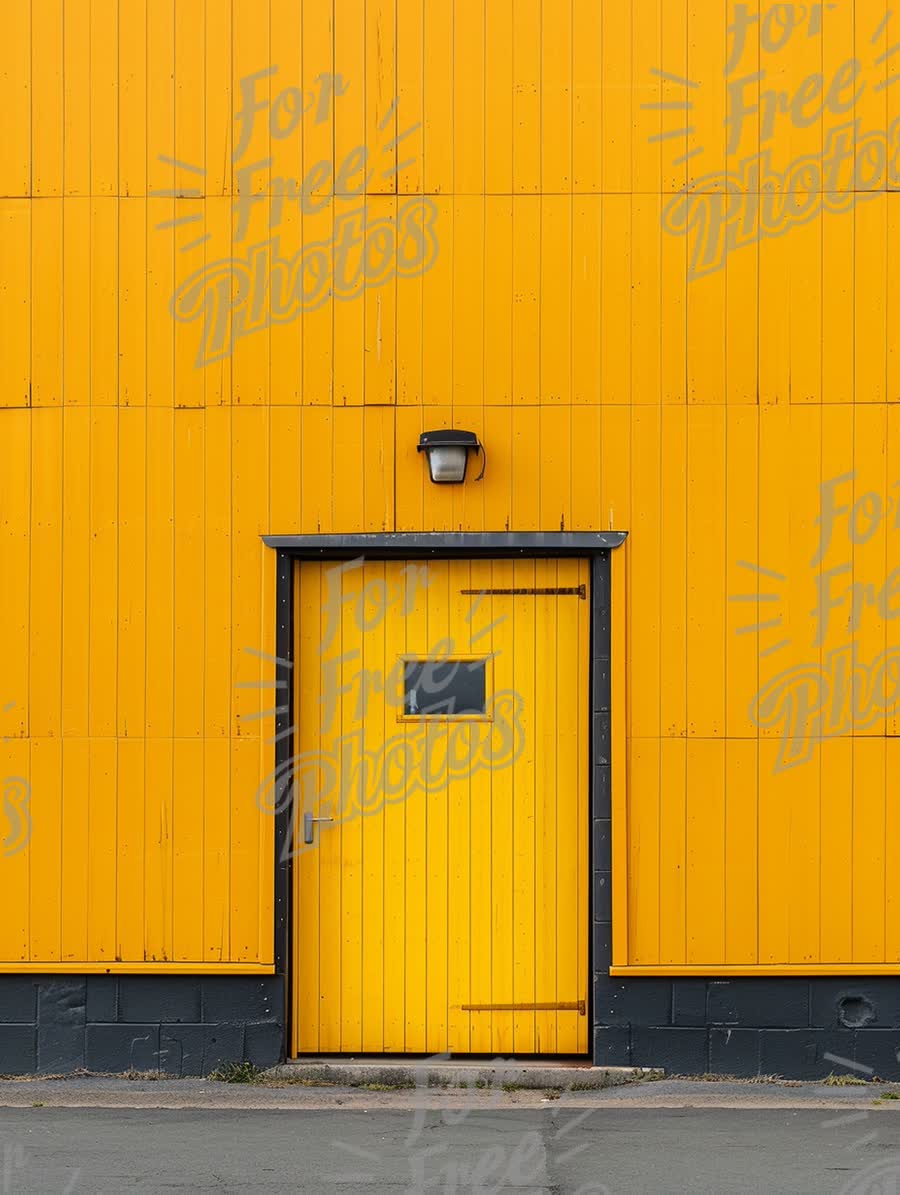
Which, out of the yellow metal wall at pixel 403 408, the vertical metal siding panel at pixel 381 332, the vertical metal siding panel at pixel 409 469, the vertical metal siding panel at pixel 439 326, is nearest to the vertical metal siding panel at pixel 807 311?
the yellow metal wall at pixel 403 408

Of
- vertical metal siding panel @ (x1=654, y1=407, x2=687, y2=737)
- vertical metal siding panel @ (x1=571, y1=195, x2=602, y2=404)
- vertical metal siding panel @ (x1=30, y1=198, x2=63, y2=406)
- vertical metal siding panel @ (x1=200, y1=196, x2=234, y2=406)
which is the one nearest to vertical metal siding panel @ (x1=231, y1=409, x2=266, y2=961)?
vertical metal siding panel @ (x1=200, y1=196, x2=234, y2=406)

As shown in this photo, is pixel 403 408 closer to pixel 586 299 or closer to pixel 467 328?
pixel 467 328

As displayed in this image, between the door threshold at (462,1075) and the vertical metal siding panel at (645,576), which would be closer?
the door threshold at (462,1075)

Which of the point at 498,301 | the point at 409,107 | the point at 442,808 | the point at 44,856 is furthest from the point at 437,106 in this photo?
the point at 44,856

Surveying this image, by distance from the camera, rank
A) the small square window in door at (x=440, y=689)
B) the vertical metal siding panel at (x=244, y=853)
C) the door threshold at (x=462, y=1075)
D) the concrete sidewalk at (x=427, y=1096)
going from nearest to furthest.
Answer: the concrete sidewalk at (x=427, y=1096)
the door threshold at (x=462, y=1075)
the vertical metal siding panel at (x=244, y=853)
the small square window in door at (x=440, y=689)

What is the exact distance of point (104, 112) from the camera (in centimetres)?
691

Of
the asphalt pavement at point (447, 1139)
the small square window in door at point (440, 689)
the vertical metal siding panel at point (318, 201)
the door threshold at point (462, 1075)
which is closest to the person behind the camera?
the asphalt pavement at point (447, 1139)

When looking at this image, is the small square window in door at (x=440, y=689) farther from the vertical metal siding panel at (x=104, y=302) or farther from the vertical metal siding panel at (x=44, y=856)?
the vertical metal siding panel at (x=104, y=302)

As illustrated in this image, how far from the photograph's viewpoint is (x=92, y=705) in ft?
22.4

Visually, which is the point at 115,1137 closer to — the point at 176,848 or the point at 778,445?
the point at 176,848

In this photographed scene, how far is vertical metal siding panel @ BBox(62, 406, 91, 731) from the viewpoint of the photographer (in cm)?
684

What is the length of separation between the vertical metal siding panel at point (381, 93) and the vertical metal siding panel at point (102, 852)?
9.82 feet

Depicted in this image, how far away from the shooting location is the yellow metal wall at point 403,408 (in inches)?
267

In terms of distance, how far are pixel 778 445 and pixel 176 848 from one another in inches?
135
